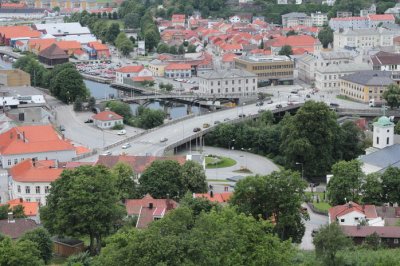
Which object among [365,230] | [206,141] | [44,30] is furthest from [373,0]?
[365,230]

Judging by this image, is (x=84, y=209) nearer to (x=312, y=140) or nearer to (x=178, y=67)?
(x=312, y=140)

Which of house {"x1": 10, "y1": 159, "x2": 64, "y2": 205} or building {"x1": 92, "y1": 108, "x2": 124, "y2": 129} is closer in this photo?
house {"x1": 10, "y1": 159, "x2": 64, "y2": 205}

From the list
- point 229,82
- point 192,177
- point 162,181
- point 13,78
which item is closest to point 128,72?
point 13,78

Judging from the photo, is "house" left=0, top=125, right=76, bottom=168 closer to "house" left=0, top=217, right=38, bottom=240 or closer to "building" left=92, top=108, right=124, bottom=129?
"building" left=92, top=108, right=124, bottom=129

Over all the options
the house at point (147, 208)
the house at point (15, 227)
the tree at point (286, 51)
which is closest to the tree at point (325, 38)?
the tree at point (286, 51)

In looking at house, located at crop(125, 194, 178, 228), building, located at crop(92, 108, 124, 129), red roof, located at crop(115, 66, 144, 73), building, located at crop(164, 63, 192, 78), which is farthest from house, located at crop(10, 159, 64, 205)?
building, located at crop(164, 63, 192, 78)

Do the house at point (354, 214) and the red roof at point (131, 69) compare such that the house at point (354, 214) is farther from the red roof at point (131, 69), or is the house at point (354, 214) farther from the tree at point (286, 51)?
the tree at point (286, 51)
